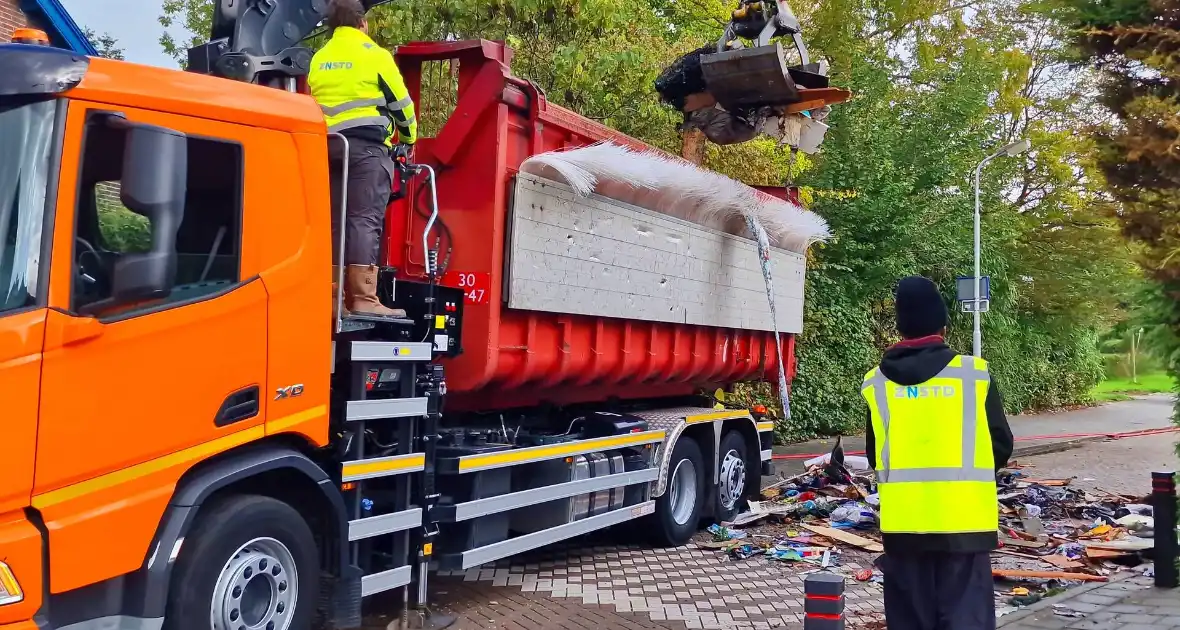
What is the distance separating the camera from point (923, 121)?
1959 cm

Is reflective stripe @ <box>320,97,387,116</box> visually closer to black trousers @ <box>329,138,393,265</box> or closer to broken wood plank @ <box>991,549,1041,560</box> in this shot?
black trousers @ <box>329,138,393,265</box>

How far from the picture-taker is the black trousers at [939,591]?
12.5 ft

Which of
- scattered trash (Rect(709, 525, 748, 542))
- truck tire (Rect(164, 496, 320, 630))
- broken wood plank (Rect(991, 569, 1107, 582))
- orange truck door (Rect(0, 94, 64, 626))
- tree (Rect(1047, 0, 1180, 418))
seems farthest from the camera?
scattered trash (Rect(709, 525, 748, 542))

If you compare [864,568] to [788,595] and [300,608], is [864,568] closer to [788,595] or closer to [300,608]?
[788,595]

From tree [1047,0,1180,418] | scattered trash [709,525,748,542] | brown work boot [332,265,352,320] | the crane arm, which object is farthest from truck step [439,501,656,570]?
tree [1047,0,1180,418]

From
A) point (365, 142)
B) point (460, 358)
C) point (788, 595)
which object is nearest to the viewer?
point (365, 142)

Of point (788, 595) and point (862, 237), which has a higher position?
point (862, 237)

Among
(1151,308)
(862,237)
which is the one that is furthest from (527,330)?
(862,237)

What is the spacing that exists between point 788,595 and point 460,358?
277cm

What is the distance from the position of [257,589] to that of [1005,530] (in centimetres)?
705

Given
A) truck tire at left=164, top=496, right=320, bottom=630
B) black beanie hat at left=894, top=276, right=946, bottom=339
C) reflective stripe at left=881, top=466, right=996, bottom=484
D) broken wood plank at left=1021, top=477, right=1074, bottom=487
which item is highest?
black beanie hat at left=894, top=276, right=946, bottom=339

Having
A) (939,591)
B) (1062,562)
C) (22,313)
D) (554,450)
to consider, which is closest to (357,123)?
(22,313)

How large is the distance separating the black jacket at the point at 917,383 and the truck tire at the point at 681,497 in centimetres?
423

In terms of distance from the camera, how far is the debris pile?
742 centimetres
